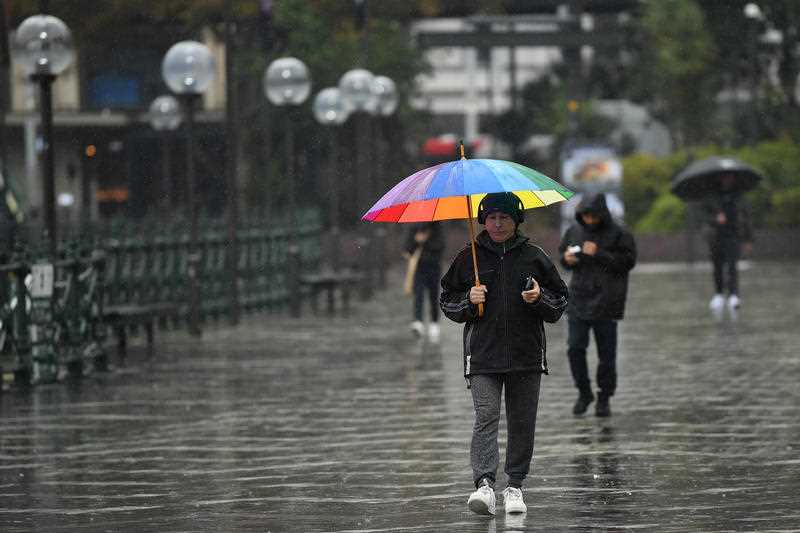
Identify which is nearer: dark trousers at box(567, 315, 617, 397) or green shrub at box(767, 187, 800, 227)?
dark trousers at box(567, 315, 617, 397)

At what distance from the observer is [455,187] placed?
8.75m

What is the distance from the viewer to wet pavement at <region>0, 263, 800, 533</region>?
9.34 m

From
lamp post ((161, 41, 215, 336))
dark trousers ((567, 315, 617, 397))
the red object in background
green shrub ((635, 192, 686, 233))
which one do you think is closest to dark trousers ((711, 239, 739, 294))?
lamp post ((161, 41, 215, 336))

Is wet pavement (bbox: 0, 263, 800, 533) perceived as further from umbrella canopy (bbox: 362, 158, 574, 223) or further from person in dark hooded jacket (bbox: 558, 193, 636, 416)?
umbrella canopy (bbox: 362, 158, 574, 223)

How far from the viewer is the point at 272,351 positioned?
67.8 ft

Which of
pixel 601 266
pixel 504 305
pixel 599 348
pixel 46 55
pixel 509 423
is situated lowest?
pixel 599 348

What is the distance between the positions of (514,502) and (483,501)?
178mm

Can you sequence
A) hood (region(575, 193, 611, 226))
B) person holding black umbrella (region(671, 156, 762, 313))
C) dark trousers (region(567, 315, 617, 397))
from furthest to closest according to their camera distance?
1. person holding black umbrella (region(671, 156, 762, 313))
2. dark trousers (region(567, 315, 617, 397))
3. hood (region(575, 193, 611, 226))

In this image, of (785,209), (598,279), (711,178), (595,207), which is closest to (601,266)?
(598,279)

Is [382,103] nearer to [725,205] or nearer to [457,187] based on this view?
[725,205]

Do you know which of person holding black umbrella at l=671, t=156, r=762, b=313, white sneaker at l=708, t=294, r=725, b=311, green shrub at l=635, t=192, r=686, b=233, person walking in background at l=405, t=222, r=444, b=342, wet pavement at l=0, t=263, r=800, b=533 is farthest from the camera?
green shrub at l=635, t=192, r=686, b=233

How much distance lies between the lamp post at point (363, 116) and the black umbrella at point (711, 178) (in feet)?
19.9

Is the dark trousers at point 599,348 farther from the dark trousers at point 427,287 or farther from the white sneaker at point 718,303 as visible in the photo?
the white sneaker at point 718,303

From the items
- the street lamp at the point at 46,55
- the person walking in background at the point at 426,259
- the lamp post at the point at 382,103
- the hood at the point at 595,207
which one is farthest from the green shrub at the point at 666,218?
the hood at the point at 595,207
